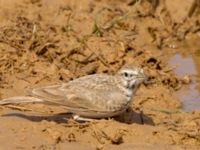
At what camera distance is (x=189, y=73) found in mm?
11266

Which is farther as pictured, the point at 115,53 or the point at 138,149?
the point at 115,53

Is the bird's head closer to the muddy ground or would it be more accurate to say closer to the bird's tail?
the muddy ground

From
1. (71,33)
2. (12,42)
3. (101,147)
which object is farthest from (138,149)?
(71,33)

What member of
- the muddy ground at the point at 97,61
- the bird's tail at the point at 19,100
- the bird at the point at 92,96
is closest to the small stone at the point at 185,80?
the muddy ground at the point at 97,61

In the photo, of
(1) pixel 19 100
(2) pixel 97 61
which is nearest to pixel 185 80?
(2) pixel 97 61

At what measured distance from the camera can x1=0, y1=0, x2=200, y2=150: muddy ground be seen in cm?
795

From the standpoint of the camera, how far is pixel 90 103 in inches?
326

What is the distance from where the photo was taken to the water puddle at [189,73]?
32.9 feet

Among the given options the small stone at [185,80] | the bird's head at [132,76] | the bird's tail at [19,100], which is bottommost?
the bird's tail at [19,100]

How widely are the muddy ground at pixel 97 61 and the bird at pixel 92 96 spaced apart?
18 cm

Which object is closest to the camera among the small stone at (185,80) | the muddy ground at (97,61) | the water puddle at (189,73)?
the muddy ground at (97,61)

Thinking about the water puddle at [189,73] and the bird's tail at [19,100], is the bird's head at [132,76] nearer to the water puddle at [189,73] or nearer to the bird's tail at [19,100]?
the bird's tail at [19,100]

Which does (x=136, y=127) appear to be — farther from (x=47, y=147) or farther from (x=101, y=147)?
(x=47, y=147)

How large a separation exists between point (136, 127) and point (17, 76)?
6.86 ft
